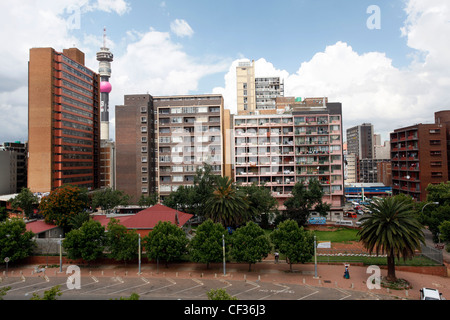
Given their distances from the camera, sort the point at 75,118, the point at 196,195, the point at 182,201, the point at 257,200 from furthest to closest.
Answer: the point at 75,118 < the point at 182,201 < the point at 196,195 < the point at 257,200

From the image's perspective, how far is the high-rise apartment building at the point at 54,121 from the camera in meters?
72.3

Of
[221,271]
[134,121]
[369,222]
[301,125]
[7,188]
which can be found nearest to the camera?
[369,222]

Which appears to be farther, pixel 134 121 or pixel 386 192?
pixel 386 192

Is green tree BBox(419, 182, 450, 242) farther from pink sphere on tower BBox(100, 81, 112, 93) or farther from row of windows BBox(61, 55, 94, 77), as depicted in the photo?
pink sphere on tower BBox(100, 81, 112, 93)

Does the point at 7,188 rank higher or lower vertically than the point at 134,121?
lower

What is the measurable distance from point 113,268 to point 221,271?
13289 millimetres

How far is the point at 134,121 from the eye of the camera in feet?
239

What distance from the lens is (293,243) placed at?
30484 millimetres

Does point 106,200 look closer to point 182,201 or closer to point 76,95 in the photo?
point 182,201

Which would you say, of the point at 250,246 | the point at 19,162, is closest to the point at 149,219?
the point at 250,246

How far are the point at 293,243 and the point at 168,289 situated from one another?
13.5 metres

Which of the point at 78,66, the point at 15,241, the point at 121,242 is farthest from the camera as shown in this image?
the point at 78,66
